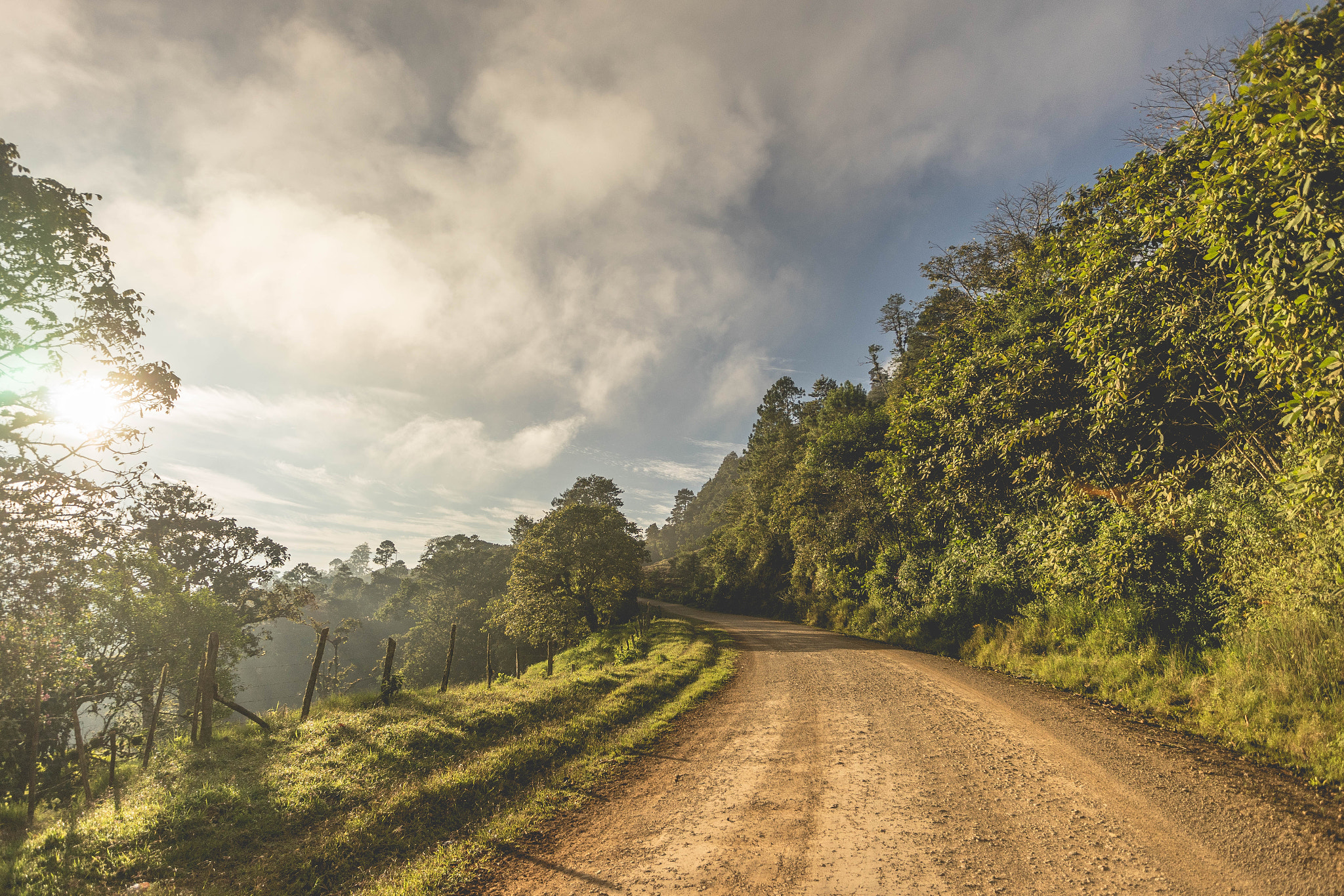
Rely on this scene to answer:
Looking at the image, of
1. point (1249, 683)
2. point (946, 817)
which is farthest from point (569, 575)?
point (1249, 683)

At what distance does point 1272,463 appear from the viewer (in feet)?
28.1

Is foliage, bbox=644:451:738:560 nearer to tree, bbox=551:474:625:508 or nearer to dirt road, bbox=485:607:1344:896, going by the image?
tree, bbox=551:474:625:508

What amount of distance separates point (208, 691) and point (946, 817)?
14064mm

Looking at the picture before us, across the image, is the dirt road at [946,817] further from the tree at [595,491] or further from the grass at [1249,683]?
the tree at [595,491]

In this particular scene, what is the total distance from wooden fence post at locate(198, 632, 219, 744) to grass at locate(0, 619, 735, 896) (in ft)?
1.22

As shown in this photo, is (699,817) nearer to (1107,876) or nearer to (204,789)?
(1107,876)

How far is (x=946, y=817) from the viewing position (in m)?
5.08

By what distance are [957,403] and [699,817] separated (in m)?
14.4

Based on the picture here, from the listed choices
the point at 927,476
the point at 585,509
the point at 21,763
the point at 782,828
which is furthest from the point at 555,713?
the point at 585,509

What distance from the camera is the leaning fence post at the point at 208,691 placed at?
32.8ft

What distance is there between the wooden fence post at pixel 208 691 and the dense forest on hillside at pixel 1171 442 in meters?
18.0

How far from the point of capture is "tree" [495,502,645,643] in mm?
31344

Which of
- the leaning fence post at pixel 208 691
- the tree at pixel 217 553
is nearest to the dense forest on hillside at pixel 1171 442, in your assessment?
the leaning fence post at pixel 208 691

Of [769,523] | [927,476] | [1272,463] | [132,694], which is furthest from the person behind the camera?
[769,523]
